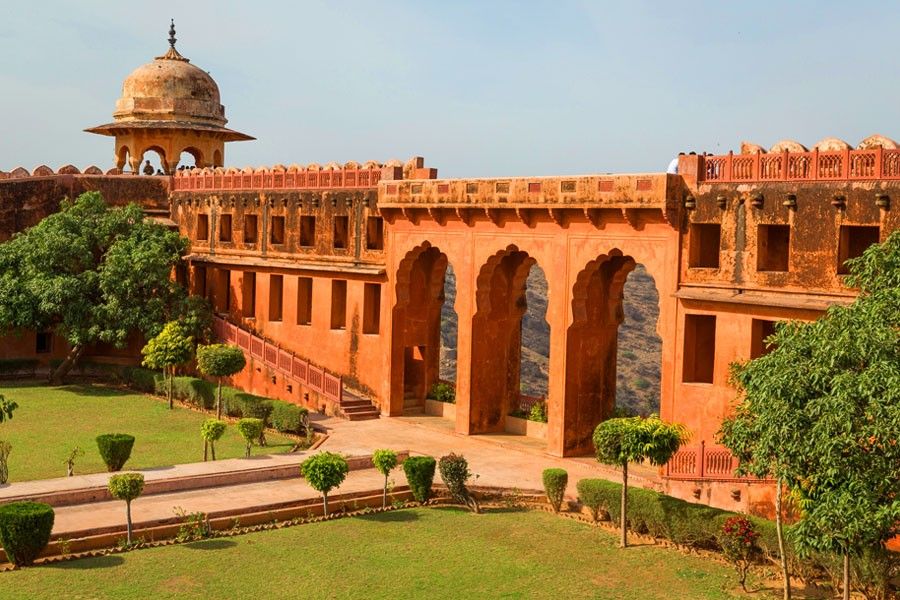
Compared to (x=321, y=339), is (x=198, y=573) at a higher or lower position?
lower

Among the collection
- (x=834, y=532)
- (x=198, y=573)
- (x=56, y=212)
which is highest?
(x=56, y=212)

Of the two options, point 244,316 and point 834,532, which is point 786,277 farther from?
point 244,316

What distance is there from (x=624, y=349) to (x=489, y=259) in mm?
45361

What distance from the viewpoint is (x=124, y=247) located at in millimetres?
36906

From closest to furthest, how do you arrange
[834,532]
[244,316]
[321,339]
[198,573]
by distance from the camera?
[834,532], [198,573], [321,339], [244,316]

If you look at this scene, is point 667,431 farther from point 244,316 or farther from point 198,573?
point 244,316

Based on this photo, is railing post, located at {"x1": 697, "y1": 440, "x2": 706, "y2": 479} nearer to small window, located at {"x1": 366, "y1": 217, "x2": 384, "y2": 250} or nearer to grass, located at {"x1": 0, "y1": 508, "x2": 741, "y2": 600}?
grass, located at {"x1": 0, "y1": 508, "x2": 741, "y2": 600}

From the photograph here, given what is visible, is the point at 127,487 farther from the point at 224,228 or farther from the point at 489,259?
the point at 224,228

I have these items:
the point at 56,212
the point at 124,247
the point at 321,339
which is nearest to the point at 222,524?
the point at 321,339

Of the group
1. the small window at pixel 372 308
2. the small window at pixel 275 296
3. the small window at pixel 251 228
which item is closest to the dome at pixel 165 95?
the small window at pixel 251 228

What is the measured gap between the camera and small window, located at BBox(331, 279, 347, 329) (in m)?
35.4

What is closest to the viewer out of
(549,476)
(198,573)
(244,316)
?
(198,573)

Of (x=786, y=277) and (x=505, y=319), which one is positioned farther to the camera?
(x=505, y=319)

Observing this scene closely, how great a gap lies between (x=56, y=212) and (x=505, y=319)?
18.5 m
